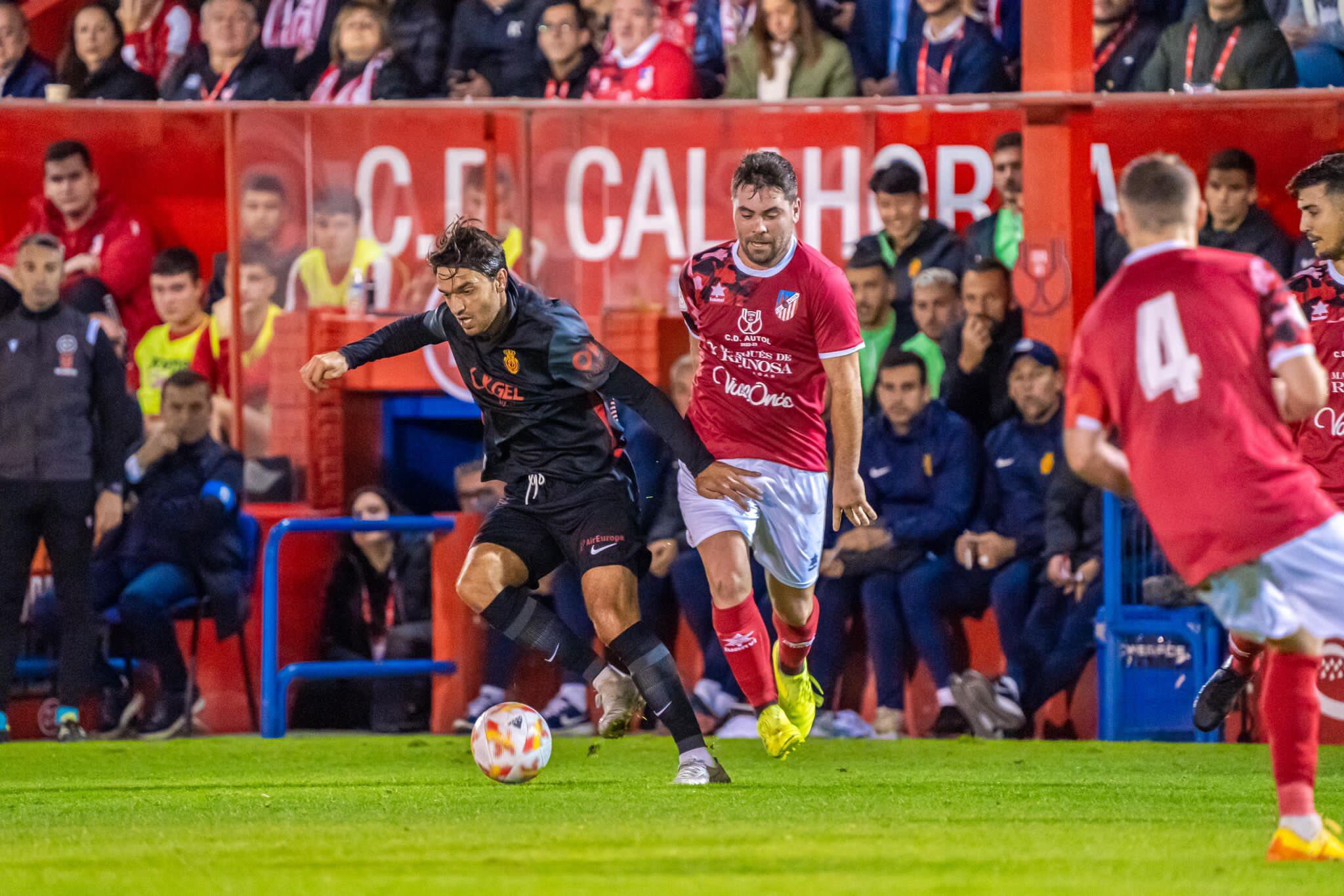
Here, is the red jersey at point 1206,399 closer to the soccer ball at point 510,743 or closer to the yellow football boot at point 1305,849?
the yellow football boot at point 1305,849

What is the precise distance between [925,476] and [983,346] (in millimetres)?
726

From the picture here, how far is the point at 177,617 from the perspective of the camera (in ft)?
31.2

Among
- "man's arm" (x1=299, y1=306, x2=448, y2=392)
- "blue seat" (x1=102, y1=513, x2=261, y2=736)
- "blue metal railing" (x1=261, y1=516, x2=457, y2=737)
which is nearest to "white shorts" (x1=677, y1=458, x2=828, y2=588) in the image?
"man's arm" (x1=299, y1=306, x2=448, y2=392)

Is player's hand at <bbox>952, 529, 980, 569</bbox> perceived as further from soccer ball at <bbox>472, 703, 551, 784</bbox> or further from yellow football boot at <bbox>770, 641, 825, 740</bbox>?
soccer ball at <bbox>472, 703, 551, 784</bbox>

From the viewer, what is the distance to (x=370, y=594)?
32.1 ft

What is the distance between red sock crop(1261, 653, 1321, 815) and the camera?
4555 mm

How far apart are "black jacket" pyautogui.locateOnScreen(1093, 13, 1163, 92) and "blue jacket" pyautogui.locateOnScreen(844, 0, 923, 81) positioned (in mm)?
1018

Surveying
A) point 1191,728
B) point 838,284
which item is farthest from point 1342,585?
point 1191,728

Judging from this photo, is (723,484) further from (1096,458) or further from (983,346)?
(983,346)

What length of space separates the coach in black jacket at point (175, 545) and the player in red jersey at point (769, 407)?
3.31 metres

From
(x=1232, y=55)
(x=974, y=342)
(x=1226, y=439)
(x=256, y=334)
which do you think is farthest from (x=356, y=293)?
(x=1226, y=439)

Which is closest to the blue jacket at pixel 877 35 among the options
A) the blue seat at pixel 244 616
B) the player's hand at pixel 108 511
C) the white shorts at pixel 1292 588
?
the blue seat at pixel 244 616

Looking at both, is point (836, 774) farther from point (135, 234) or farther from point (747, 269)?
point (135, 234)

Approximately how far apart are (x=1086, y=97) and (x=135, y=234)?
207 inches
